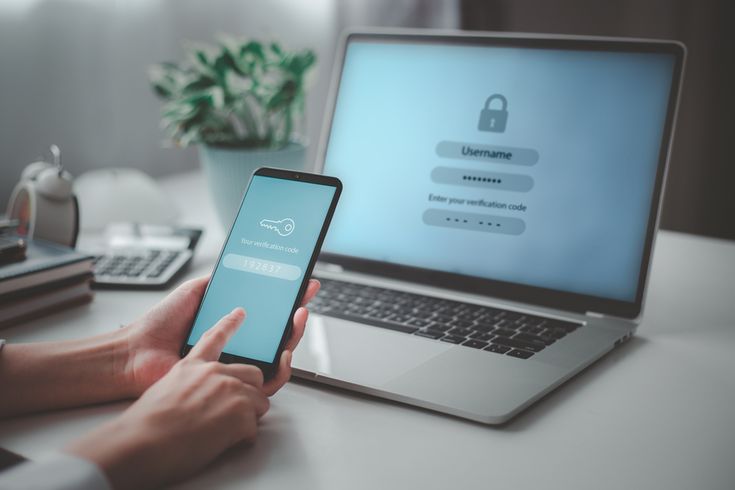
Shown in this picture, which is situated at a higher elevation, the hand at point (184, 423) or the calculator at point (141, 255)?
the calculator at point (141, 255)

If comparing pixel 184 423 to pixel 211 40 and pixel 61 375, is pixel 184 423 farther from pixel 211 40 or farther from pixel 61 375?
pixel 211 40

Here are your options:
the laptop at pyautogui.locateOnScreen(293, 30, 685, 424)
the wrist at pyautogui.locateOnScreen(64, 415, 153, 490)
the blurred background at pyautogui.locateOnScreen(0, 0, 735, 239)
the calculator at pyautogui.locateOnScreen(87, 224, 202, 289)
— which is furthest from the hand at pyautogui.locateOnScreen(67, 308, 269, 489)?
the blurred background at pyautogui.locateOnScreen(0, 0, 735, 239)

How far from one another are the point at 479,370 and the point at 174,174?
51.3 inches

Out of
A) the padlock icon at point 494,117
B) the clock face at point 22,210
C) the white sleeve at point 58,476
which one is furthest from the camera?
the clock face at point 22,210

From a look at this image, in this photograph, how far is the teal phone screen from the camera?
67cm

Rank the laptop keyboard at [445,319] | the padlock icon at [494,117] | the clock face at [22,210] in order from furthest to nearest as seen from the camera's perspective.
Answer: the clock face at [22,210] < the padlock icon at [494,117] < the laptop keyboard at [445,319]

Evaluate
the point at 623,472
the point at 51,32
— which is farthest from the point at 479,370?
the point at 51,32

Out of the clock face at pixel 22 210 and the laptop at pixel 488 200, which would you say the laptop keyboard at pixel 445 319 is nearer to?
the laptop at pixel 488 200

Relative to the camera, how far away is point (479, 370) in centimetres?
69

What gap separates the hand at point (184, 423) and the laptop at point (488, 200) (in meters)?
0.11

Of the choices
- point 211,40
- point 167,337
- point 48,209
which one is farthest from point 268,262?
point 211,40

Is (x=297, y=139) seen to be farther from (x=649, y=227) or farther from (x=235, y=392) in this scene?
→ (x=235, y=392)

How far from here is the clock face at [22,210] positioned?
1033mm

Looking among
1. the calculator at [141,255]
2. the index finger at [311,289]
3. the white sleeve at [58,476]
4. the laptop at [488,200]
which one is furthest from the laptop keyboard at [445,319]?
the white sleeve at [58,476]
